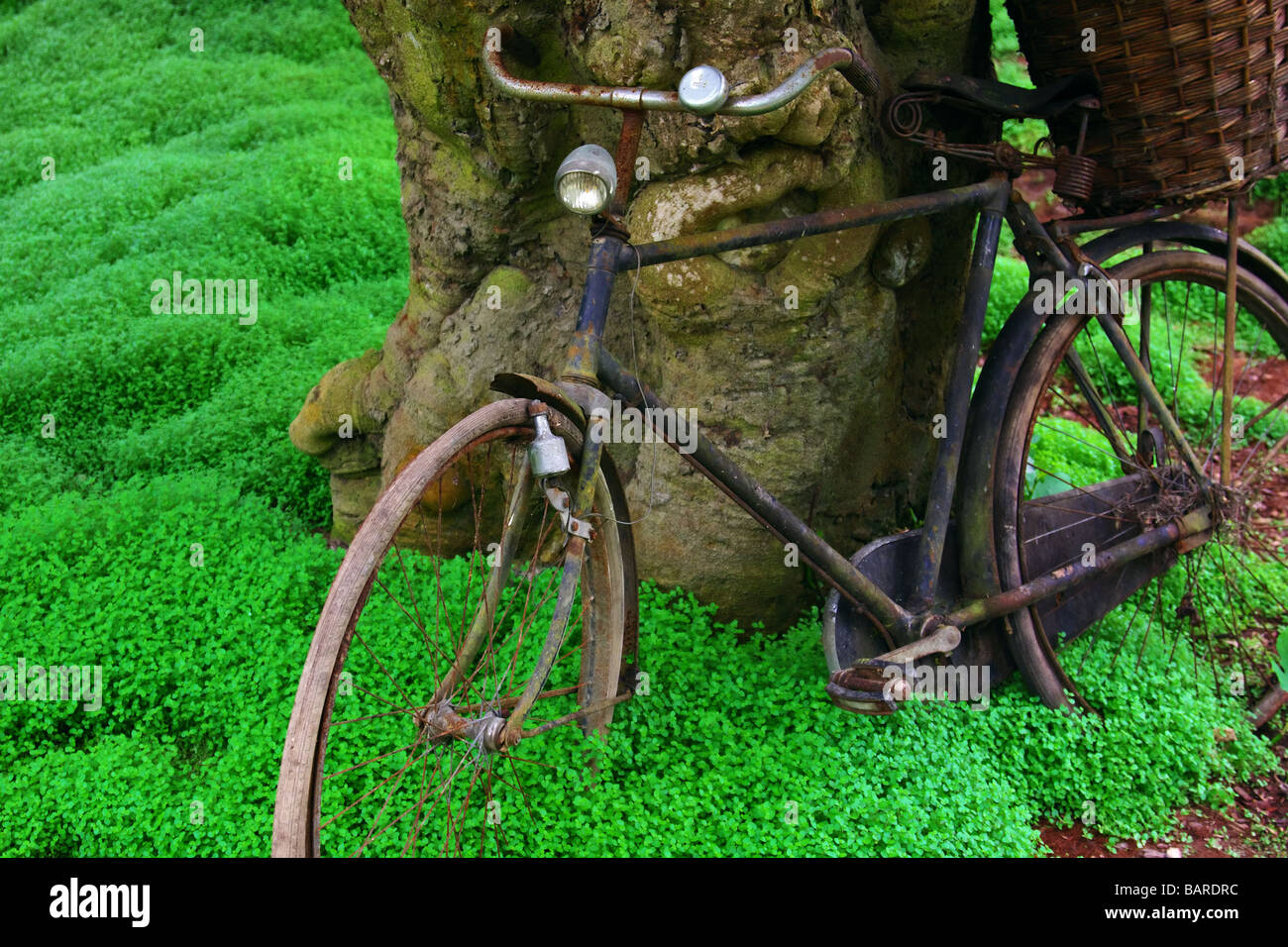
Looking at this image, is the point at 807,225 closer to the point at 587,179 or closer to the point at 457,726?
the point at 587,179

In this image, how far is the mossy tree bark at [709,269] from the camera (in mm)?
3090

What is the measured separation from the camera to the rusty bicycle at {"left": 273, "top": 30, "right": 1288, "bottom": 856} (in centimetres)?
246

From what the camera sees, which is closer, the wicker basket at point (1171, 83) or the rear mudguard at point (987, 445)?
the wicker basket at point (1171, 83)

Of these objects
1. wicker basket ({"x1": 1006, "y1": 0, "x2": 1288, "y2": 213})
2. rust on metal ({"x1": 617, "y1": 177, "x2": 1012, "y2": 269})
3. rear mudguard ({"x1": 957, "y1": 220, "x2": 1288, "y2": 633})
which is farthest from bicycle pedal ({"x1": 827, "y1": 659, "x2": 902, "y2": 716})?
wicker basket ({"x1": 1006, "y1": 0, "x2": 1288, "y2": 213})

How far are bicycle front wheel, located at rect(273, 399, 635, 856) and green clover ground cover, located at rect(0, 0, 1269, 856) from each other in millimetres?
131

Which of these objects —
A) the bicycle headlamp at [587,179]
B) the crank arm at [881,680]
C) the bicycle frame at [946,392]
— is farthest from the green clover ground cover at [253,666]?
the bicycle headlamp at [587,179]

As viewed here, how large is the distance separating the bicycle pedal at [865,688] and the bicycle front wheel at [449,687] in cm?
59

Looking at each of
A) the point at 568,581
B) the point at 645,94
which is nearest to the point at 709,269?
the point at 645,94

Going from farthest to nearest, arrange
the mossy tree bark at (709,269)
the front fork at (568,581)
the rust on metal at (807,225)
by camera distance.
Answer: the mossy tree bark at (709,269) → the rust on metal at (807,225) → the front fork at (568,581)

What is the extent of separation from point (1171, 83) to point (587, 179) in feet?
6.16

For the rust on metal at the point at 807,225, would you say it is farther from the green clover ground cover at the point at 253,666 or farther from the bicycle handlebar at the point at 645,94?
the green clover ground cover at the point at 253,666

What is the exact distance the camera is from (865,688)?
119 inches

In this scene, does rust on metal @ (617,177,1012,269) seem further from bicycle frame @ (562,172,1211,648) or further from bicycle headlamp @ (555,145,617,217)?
bicycle headlamp @ (555,145,617,217)
